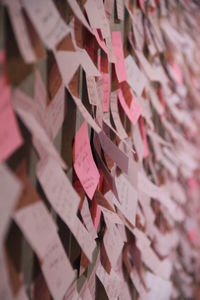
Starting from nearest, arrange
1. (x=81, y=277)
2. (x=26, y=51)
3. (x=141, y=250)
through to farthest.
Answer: (x=26, y=51)
(x=81, y=277)
(x=141, y=250)

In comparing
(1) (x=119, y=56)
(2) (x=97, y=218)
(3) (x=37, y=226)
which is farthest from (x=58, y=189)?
(1) (x=119, y=56)

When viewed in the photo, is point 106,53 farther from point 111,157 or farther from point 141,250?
point 141,250

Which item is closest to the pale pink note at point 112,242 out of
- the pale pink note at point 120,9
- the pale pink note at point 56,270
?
the pale pink note at point 56,270

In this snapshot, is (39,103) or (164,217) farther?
(164,217)

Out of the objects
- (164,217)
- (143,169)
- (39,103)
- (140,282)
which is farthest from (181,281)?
(39,103)

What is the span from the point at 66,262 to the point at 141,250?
409 millimetres

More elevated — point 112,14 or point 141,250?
point 112,14

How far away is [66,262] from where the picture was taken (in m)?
0.50

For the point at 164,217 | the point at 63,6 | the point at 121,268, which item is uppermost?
the point at 63,6

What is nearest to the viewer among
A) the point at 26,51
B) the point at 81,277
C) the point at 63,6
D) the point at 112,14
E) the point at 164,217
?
the point at 26,51

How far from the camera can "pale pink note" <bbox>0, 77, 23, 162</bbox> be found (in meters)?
0.35

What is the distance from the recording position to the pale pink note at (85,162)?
0.55m

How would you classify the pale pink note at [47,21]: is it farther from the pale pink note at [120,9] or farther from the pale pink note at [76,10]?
the pale pink note at [120,9]

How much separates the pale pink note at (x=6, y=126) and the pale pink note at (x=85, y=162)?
0.60 ft
